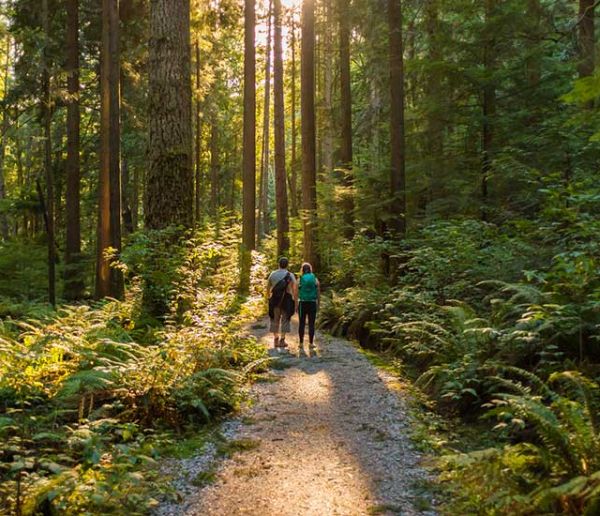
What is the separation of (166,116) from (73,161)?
10.8 meters

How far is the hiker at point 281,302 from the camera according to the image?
10328 millimetres

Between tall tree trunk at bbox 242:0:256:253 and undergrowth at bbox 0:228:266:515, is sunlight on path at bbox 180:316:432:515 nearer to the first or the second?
undergrowth at bbox 0:228:266:515

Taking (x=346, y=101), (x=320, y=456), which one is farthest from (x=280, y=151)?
(x=320, y=456)

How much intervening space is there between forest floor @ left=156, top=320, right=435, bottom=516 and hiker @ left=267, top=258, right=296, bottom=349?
8.00 ft

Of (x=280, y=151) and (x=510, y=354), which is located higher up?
(x=280, y=151)

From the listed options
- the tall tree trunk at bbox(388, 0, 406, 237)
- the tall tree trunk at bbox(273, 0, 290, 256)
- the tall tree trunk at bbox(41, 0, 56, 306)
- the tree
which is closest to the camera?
the tall tree trunk at bbox(388, 0, 406, 237)

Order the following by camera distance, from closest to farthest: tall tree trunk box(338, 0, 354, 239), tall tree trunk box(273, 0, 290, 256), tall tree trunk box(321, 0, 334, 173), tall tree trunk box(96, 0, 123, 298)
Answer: tall tree trunk box(96, 0, 123, 298) → tall tree trunk box(338, 0, 354, 239) → tall tree trunk box(273, 0, 290, 256) → tall tree trunk box(321, 0, 334, 173)

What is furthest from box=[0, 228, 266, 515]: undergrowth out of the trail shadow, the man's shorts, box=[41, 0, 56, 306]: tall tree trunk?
box=[41, 0, 56, 306]: tall tree trunk

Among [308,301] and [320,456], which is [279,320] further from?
[320,456]

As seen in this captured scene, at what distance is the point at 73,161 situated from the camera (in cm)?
1886

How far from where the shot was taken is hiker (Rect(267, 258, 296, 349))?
1033cm

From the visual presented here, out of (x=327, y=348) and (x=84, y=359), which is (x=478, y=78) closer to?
(x=327, y=348)

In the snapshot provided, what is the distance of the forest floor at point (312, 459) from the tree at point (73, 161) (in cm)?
1438

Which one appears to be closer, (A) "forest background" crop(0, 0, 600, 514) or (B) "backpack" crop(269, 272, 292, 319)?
(A) "forest background" crop(0, 0, 600, 514)
